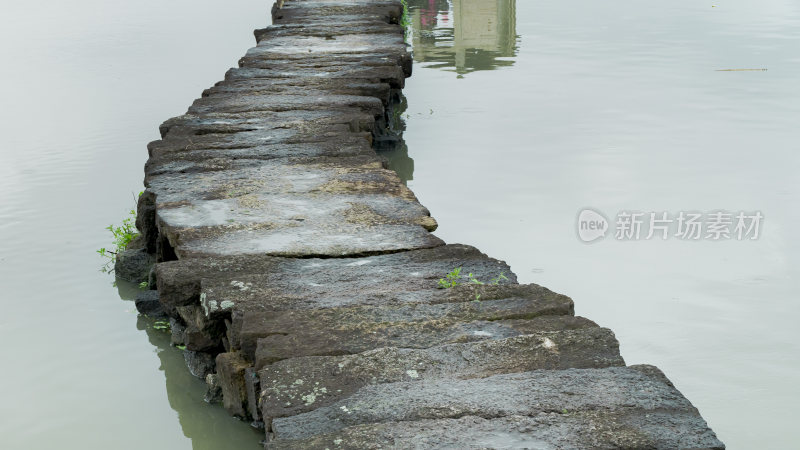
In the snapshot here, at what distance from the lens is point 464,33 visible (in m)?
12.2

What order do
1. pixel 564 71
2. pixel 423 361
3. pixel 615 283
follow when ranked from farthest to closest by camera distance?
1. pixel 564 71
2. pixel 615 283
3. pixel 423 361

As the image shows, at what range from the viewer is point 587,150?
704cm

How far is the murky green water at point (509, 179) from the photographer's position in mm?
3947

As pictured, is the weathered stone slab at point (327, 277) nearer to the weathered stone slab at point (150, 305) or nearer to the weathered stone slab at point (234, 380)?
the weathered stone slab at point (234, 380)

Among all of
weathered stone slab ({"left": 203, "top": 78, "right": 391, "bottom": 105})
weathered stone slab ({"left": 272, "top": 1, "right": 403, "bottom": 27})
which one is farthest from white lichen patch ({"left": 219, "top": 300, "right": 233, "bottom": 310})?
weathered stone slab ({"left": 272, "top": 1, "right": 403, "bottom": 27})

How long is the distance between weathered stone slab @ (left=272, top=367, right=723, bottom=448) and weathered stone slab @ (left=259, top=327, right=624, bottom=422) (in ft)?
0.20

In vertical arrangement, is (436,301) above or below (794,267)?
above

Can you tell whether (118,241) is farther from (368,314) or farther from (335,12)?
(335,12)

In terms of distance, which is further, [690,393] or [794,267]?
[794,267]

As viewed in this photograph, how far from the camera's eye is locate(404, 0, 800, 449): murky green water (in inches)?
166

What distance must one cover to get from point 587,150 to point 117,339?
153 inches

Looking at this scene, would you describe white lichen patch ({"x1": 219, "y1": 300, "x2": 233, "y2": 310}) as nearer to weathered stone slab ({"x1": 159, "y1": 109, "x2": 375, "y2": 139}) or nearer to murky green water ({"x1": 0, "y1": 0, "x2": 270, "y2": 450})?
murky green water ({"x1": 0, "y1": 0, "x2": 270, "y2": 450})

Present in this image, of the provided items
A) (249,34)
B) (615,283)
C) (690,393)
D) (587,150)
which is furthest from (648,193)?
(249,34)

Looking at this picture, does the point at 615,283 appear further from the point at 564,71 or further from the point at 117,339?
the point at 564,71
